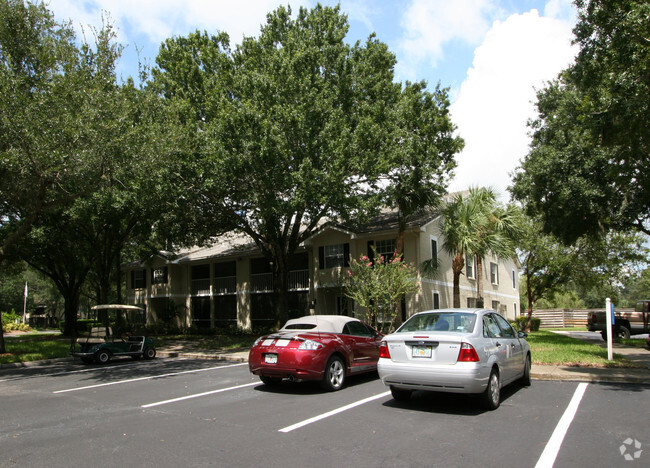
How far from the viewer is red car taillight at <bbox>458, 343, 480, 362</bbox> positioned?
7.03m

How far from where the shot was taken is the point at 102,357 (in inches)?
615

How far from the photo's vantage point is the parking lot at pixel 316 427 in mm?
5301

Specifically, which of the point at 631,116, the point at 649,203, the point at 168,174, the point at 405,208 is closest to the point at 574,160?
the point at 649,203

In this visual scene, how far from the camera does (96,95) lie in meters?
13.2

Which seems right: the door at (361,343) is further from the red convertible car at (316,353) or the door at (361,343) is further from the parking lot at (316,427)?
the parking lot at (316,427)

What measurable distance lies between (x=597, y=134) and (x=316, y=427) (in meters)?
9.50

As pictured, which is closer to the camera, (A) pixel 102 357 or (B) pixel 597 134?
(B) pixel 597 134

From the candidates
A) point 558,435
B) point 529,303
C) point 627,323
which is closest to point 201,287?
point 529,303

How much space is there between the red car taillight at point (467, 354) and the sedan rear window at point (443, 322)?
0.54 metres

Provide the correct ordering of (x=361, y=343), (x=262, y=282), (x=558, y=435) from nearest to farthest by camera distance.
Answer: (x=558, y=435)
(x=361, y=343)
(x=262, y=282)

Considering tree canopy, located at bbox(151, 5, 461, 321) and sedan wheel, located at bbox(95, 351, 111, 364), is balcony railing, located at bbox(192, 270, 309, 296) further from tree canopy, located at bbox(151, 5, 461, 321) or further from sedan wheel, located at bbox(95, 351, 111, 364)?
sedan wheel, located at bbox(95, 351, 111, 364)

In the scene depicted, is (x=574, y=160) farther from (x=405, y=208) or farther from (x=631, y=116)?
(x=631, y=116)

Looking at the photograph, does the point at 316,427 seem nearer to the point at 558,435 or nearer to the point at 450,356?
the point at 450,356

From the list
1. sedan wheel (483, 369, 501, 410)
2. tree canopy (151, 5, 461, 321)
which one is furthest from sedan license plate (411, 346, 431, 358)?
tree canopy (151, 5, 461, 321)
